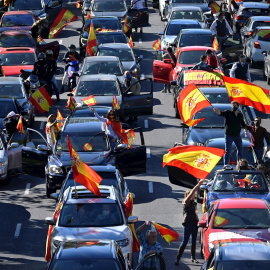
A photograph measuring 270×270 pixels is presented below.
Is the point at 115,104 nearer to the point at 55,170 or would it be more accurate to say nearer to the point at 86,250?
the point at 55,170

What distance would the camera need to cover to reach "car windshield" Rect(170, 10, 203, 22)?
44.7 m

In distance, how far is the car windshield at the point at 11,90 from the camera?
3391 centimetres

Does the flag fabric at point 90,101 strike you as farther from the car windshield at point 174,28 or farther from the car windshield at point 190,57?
the car windshield at point 174,28

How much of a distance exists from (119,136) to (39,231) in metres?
4.49

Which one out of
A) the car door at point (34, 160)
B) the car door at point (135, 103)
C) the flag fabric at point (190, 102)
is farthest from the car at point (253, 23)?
the car door at point (34, 160)

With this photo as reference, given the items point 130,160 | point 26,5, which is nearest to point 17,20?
point 26,5

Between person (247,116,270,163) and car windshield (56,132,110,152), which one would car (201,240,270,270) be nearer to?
person (247,116,270,163)

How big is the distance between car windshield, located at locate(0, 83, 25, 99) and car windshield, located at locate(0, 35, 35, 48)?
7043mm

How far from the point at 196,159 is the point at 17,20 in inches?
895

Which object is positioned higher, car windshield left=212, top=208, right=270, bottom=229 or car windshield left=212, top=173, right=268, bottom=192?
car windshield left=212, top=208, right=270, bottom=229

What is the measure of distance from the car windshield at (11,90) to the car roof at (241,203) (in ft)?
44.6

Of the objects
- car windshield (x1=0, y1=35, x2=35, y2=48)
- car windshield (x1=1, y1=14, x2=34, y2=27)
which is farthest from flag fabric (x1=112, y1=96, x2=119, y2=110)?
car windshield (x1=1, y1=14, x2=34, y2=27)

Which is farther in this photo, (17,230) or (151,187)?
(151,187)

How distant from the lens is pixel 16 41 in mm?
41312
